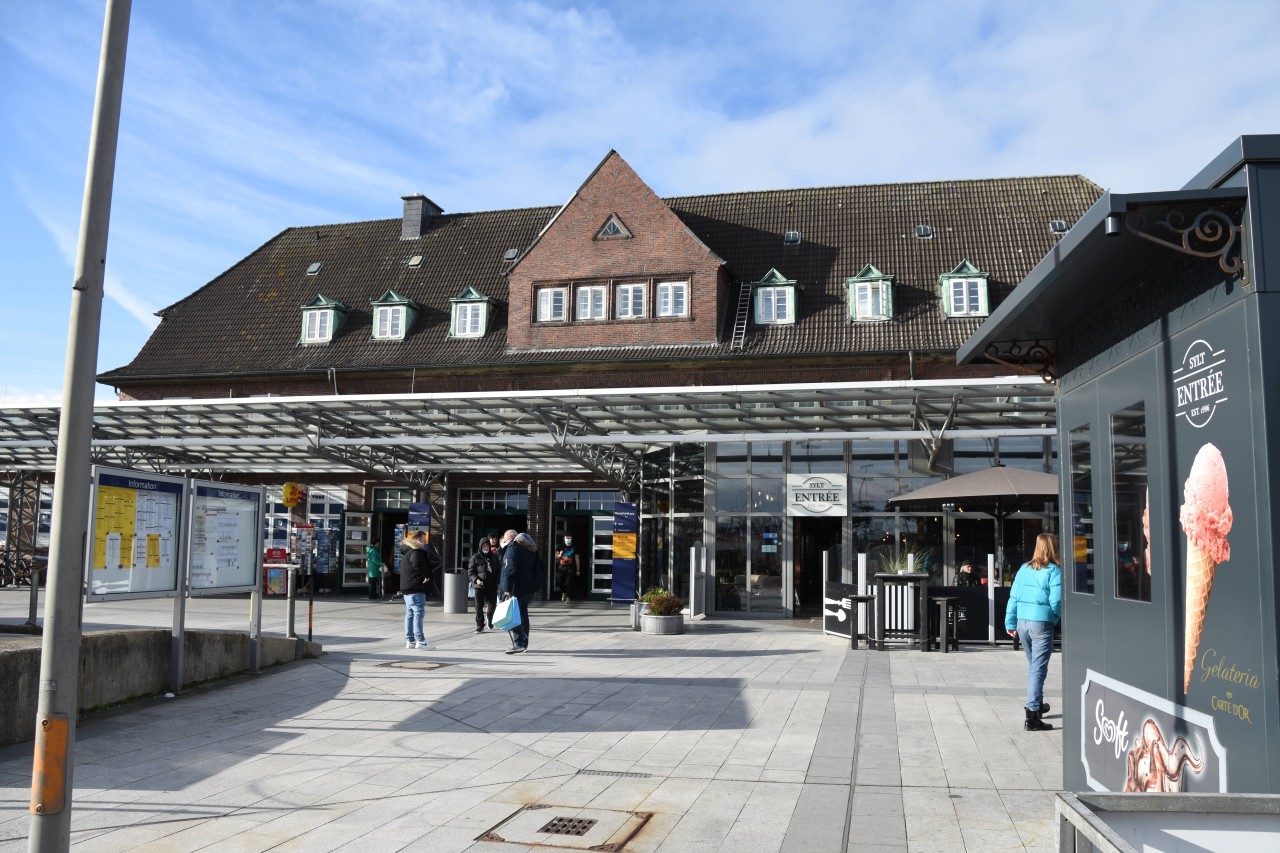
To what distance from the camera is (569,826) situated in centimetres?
630

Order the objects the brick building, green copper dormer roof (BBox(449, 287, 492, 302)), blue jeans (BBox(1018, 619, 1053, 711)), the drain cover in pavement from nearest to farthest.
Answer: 1. the drain cover in pavement
2. blue jeans (BBox(1018, 619, 1053, 711))
3. the brick building
4. green copper dormer roof (BBox(449, 287, 492, 302))

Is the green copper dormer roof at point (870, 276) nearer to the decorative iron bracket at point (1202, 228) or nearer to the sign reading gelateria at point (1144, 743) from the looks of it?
the sign reading gelateria at point (1144, 743)

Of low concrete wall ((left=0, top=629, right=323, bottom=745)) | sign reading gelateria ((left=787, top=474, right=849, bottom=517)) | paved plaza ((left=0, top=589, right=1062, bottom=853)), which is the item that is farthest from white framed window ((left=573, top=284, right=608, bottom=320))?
low concrete wall ((left=0, top=629, right=323, bottom=745))

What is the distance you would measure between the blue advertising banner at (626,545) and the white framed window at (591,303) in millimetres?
5555

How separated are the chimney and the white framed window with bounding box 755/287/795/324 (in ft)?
42.1

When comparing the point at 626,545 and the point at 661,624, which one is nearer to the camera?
the point at 661,624

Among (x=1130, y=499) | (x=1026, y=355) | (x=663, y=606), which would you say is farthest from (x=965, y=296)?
(x=1130, y=499)

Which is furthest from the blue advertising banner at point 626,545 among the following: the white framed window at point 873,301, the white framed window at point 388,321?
the white framed window at point 388,321

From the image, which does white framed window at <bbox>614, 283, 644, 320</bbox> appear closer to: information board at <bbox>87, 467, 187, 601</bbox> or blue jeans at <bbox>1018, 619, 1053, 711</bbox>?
information board at <bbox>87, 467, 187, 601</bbox>

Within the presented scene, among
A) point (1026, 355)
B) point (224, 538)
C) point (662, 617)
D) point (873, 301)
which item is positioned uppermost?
point (873, 301)

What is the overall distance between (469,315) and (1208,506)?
26693mm

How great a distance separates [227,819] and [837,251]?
24.7 m

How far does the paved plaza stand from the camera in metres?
6.13

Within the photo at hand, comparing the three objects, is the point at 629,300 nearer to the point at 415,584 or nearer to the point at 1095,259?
the point at 415,584
